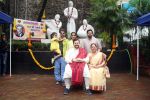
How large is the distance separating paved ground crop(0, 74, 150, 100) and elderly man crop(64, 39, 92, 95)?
0.33 metres

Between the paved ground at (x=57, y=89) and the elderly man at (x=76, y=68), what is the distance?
0.33 meters

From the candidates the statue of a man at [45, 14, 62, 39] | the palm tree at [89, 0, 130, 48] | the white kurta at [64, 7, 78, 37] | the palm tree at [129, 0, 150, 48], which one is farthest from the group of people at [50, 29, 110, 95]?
the statue of a man at [45, 14, 62, 39]

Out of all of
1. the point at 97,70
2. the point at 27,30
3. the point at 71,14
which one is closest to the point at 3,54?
the point at 27,30

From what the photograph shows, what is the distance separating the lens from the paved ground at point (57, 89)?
11.0 meters

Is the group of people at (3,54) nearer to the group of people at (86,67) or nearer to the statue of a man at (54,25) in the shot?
the statue of a man at (54,25)

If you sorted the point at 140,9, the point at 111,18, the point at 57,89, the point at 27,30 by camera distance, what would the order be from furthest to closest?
the point at 27,30, the point at 111,18, the point at 140,9, the point at 57,89

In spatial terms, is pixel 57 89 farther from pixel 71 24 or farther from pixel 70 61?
pixel 71 24

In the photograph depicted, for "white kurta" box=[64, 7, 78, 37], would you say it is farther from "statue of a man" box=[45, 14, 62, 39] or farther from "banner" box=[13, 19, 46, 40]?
"banner" box=[13, 19, 46, 40]

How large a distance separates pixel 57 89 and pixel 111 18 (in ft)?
18.0

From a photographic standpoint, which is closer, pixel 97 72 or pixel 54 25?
pixel 97 72

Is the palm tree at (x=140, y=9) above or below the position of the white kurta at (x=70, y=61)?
above

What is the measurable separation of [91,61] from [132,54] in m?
4.97

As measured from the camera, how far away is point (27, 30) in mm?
17281

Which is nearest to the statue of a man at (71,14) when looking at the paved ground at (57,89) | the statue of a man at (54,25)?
the statue of a man at (54,25)
